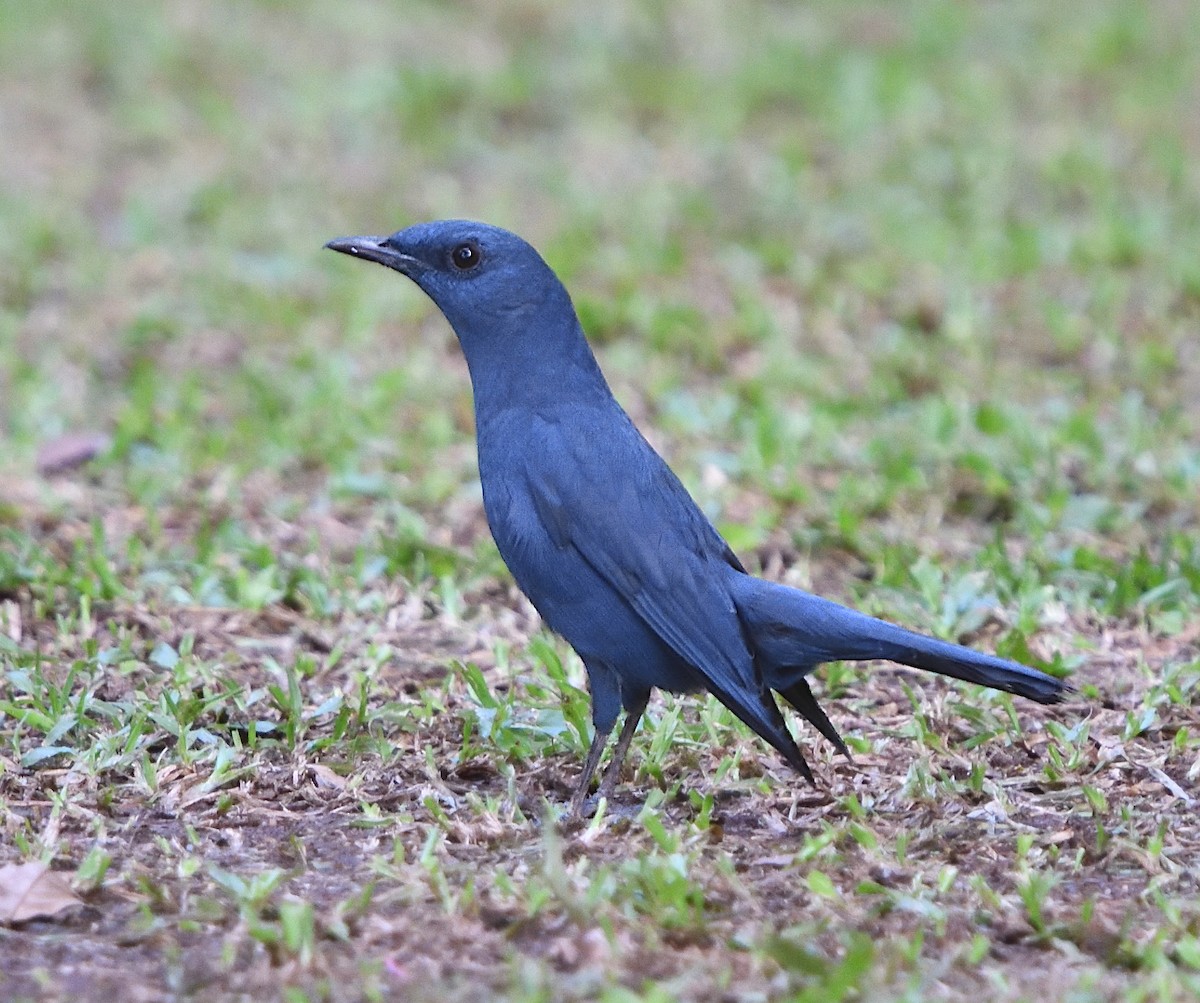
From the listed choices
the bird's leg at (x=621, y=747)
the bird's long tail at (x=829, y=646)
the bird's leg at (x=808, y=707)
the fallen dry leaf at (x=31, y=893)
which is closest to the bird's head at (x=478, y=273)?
the bird's long tail at (x=829, y=646)

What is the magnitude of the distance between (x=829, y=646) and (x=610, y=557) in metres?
0.53

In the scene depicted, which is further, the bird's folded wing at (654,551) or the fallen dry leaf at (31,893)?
the bird's folded wing at (654,551)

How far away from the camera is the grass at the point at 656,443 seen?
3.44 metres

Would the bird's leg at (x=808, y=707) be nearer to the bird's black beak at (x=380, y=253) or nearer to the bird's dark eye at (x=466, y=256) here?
the bird's dark eye at (x=466, y=256)

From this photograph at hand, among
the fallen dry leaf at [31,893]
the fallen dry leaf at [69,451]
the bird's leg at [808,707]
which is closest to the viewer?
the fallen dry leaf at [31,893]

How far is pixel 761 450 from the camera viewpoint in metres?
6.12

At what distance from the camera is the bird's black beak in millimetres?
4336

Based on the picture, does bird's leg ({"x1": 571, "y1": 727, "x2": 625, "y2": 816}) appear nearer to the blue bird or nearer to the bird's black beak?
the blue bird

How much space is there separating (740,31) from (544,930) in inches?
310

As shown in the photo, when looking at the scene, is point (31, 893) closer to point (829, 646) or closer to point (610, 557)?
point (610, 557)

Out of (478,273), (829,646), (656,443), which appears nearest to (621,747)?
(829,646)

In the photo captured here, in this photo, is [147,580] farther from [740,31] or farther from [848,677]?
[740,31]

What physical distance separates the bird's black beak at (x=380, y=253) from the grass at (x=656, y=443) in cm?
104

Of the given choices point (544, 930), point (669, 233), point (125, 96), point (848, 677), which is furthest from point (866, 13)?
point (544, 930)
